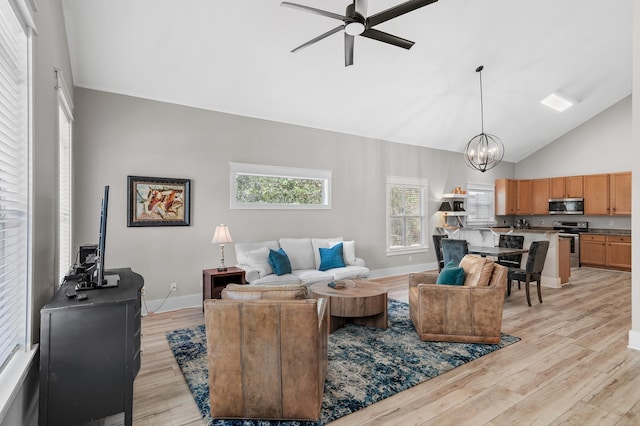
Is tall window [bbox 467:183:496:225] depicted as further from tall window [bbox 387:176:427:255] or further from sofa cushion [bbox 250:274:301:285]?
sofa cushion [bbox 250:274:301:285]

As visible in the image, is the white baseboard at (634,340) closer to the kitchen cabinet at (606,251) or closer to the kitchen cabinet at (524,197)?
the kitchen cabinet at (606,251)

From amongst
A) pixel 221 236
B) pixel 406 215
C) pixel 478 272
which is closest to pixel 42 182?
pixel 221 236

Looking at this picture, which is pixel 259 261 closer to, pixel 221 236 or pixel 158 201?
pixel 221 236

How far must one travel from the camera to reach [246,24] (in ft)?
12.3

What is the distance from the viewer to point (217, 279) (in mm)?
4441

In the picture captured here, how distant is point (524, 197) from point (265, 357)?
9.60m

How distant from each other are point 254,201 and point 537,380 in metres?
4.21

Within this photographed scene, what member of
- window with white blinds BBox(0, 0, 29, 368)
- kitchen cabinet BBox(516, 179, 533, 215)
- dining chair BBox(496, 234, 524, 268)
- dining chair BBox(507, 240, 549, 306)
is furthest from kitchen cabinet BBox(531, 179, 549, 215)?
window with white blinds BBox(0, 0, 29, 368)

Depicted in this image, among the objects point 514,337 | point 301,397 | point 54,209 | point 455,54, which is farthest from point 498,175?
point 54,209

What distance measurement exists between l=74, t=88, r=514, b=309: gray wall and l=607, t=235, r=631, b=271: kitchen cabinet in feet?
17.7

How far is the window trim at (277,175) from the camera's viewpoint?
517 cm

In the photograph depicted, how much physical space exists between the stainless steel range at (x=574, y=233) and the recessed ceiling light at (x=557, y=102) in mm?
2881

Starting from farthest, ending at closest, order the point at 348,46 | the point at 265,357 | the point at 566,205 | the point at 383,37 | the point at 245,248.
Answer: the point at 566,205 → the point at 245,248 → the point at 348,46 → the point at 383,37 → the point at 265,357

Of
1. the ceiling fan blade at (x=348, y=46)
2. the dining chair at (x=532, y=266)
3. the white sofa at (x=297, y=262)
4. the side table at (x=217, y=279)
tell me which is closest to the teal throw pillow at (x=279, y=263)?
the white sofa at (x=297, y=262)
